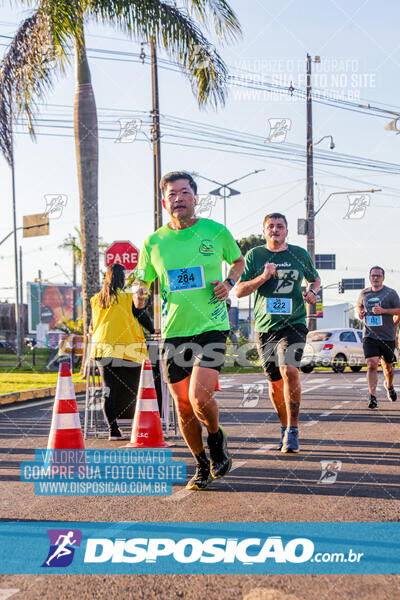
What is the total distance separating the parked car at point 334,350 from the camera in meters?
A: 25.5

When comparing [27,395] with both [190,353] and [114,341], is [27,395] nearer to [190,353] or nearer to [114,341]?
[114,341]

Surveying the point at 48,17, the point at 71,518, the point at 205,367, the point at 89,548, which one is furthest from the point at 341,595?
the point at 48,17

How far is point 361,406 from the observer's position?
37.9 feet

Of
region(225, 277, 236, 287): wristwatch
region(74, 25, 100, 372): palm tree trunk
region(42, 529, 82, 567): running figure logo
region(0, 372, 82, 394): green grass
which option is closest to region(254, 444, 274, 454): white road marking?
region(225, 277, 236, 287): wristwatch

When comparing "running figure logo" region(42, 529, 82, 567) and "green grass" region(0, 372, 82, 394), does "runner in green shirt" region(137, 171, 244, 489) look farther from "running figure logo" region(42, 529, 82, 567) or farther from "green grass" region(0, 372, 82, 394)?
"green grass" region(0, 372, 82, 394)

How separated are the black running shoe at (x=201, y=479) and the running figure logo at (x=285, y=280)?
2.17 metres

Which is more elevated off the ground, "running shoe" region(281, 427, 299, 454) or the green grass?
"running shoe" region(281, 427, 299, 454)

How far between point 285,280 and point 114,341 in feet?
6.34

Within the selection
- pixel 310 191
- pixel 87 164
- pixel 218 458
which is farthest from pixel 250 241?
pixel 218 458

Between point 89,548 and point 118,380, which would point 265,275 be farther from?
point 89,548

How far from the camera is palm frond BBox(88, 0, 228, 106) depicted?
15781 millimetres

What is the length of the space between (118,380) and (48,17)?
980 cm

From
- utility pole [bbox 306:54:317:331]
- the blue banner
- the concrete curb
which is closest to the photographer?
the blue banner

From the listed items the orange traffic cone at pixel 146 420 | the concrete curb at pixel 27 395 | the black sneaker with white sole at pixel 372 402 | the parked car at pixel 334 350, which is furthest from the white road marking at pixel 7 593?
the parked car at pixel 334 350
